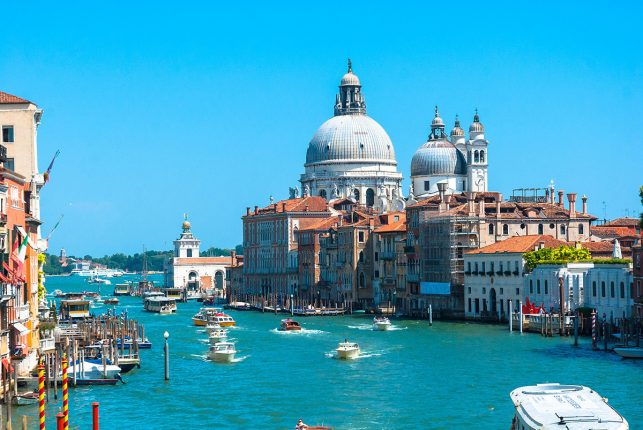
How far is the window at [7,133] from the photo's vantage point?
41188 millimetres

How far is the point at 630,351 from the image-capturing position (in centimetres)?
4616

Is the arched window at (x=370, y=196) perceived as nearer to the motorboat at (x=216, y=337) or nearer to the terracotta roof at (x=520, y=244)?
the terracotta roof at (x=520, y=244)

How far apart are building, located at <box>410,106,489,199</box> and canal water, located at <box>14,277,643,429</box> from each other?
153 feet

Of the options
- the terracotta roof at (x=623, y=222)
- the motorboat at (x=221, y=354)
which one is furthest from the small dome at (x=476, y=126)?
the motorboat at (x=221, y=354)

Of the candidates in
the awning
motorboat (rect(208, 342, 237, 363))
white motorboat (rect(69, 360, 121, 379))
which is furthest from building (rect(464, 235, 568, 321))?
the awning

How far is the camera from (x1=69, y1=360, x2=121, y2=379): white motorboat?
40.3m

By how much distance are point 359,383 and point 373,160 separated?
242ft

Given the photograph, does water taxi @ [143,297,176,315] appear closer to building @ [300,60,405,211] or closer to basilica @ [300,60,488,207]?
basilica @ [300,60,488,207]

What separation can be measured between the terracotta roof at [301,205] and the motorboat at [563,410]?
75.1 m

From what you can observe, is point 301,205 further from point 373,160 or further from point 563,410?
point 563,410

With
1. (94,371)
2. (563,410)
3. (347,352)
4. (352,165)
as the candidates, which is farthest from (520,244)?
(352,165)

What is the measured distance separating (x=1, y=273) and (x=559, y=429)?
13.8 m

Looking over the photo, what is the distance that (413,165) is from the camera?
359ft

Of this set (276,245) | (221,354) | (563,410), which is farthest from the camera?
(276,245)
